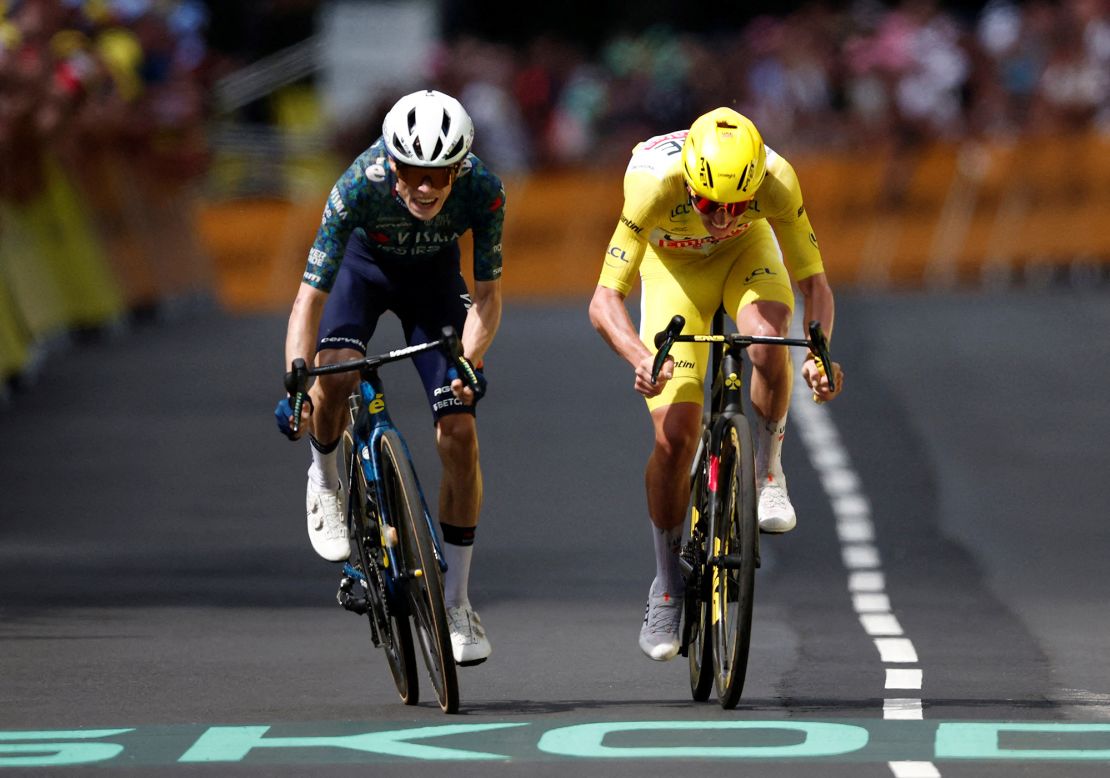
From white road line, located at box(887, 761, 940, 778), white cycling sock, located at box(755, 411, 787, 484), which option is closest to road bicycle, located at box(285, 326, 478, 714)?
white cycling sock, located at box(755, 411, 787, 484)

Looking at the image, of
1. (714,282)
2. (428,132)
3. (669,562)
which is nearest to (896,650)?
(669,562)

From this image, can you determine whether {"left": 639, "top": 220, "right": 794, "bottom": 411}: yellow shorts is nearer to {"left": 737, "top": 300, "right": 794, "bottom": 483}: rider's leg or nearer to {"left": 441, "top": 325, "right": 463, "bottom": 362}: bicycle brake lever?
{"left": 737, "top": 300, "right": 794, "bottom": 483}: rider's leg

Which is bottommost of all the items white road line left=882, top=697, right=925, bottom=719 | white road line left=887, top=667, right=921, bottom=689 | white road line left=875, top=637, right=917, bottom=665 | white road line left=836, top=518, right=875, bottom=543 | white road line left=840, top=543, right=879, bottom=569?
white road line left=882, top=697, right=925, bottom=719

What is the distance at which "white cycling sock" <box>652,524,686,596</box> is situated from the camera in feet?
31.5

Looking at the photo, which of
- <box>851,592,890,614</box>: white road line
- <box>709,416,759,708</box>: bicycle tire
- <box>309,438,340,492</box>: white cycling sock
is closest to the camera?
<box>709,416,759,708</box>: bicycle tire

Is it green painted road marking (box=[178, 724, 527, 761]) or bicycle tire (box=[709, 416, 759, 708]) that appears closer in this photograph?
green painted road marking (box=[178, 724, 527, 761])

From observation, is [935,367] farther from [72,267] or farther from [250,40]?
[250,40]

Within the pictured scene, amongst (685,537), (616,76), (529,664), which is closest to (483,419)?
(685,537)

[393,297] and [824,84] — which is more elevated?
[824,84]

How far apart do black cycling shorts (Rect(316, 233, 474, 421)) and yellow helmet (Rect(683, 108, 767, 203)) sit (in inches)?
42.8

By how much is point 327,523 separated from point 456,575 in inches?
24.2

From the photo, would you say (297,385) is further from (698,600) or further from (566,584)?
(566,584)

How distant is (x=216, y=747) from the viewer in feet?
27.1

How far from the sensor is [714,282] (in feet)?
32.8
